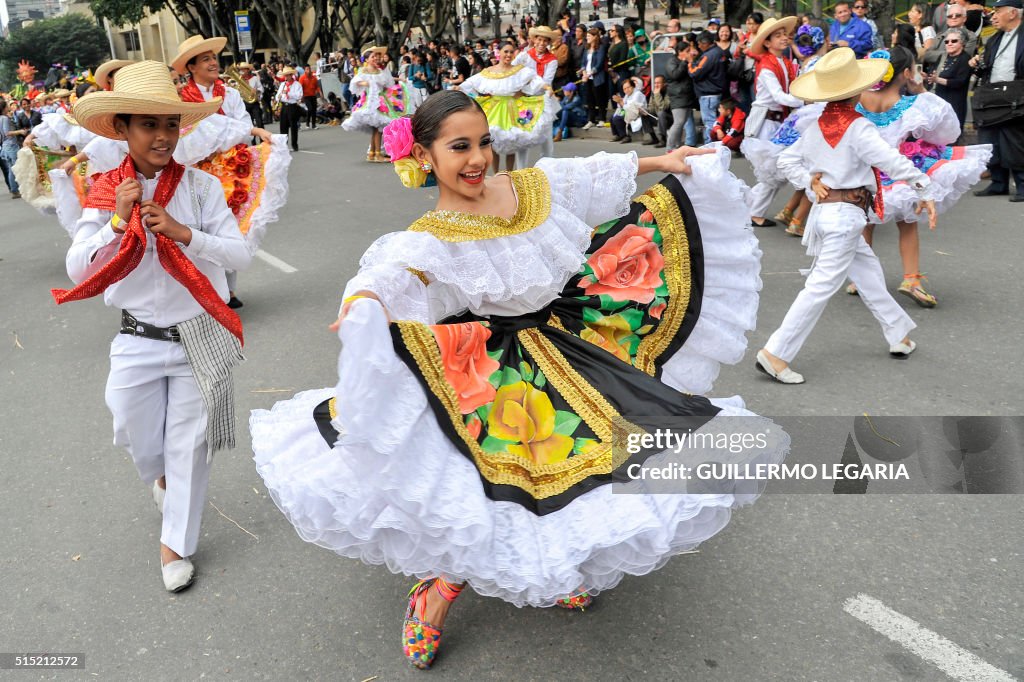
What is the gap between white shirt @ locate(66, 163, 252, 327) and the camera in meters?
3.40

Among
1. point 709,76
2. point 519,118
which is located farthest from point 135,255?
point 709,76

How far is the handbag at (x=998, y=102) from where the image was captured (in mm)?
9320

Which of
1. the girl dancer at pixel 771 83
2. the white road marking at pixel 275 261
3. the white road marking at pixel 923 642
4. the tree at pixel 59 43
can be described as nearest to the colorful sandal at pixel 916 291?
the girl dancer at pixel 771 83

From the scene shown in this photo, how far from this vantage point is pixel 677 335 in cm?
345

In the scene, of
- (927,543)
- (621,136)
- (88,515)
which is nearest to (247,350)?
(88,515)

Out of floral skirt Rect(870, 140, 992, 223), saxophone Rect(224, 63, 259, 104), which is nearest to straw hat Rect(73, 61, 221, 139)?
floral skirt Rect(870, 140, 992, 223)

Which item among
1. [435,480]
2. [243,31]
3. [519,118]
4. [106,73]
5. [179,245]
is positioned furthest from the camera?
[243,31]

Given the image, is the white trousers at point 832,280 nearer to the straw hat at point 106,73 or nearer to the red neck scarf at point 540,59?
the straw hat at point 106,73

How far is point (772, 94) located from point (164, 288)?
7.38 metres

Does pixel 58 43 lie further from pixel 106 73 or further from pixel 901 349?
pixel 901 349

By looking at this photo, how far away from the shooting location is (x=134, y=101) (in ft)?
10.5

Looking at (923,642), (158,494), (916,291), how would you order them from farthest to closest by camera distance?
(916,291), (158,494), (923,642)

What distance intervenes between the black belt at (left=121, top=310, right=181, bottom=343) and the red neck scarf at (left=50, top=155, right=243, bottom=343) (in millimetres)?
186

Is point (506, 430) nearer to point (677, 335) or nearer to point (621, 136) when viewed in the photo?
point (677, 335)
